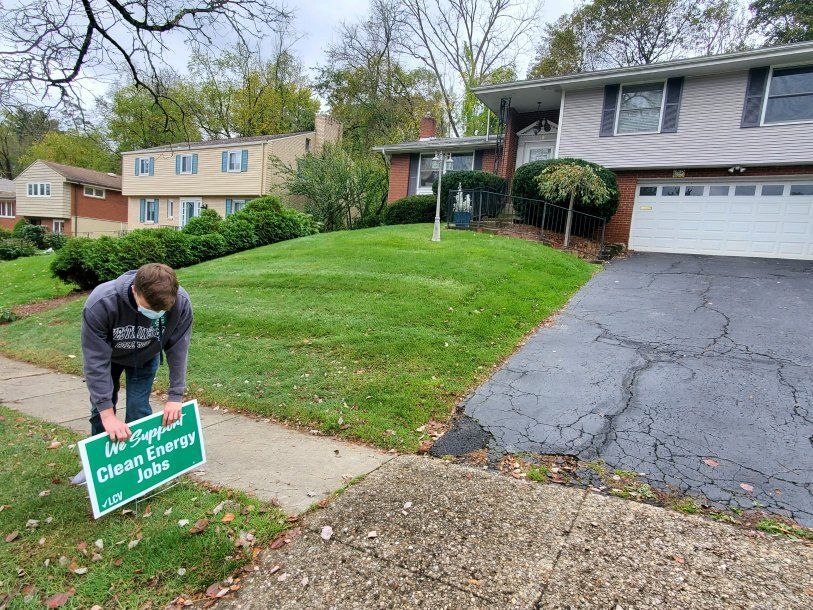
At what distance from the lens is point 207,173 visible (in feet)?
88.3

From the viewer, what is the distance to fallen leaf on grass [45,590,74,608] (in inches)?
86.3

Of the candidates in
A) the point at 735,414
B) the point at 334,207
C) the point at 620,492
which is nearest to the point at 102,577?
the point at 620,492

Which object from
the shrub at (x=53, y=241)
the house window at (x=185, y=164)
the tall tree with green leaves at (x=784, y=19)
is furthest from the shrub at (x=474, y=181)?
the shrub at (x=53, y=241)

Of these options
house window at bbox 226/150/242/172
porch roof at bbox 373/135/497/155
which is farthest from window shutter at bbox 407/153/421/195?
house window at bbox 226/150/242/172

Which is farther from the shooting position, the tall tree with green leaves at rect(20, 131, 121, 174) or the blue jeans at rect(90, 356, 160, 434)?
the tall tree with green leaves at rect(20, 131, 121, 174)

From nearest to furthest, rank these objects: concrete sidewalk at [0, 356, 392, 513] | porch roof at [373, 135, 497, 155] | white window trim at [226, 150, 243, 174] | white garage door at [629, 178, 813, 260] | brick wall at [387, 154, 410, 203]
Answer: concrete sidewalk at [0, 356, 392, 513], white garage door at [629, 178, 813, 260], porch roof at [373, 135, 497, 155], brick wall at [387, 154, 410, 203], white window trim at [226, 150, 243, 174]

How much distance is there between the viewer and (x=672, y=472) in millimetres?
3422

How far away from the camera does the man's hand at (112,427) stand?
2697mm

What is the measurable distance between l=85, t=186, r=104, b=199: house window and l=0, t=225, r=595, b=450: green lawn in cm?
2997

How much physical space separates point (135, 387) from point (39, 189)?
40.5 metres

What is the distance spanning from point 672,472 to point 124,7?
9913 millimetres

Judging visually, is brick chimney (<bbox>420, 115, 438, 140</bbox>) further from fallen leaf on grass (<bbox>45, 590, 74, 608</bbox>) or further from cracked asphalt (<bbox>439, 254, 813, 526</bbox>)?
fallen leaf on grass (<bbox>45, 590, 74, 608</bbox>)

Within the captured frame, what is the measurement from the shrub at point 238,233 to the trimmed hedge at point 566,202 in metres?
8.36

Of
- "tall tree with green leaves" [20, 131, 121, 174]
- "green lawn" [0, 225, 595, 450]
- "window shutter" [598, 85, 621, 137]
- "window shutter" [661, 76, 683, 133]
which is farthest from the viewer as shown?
"tall tree with green leaves" [20, 131, 121, 174]
